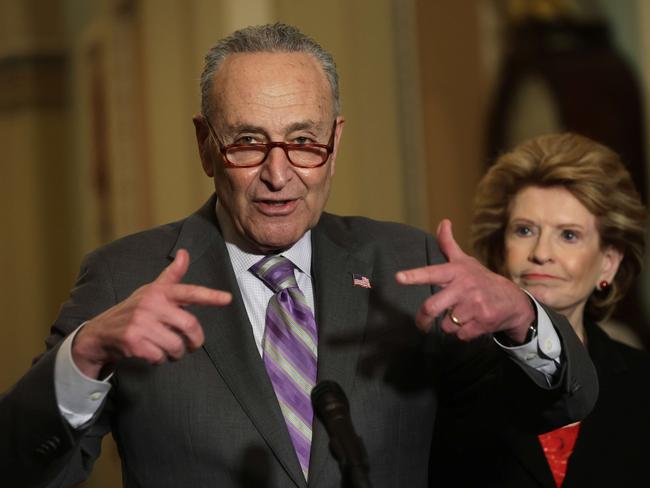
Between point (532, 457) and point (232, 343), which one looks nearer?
point (232, 343)

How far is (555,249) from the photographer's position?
2918 mm

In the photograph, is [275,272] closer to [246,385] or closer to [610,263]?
[246,385]

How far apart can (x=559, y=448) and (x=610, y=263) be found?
0.59 meters

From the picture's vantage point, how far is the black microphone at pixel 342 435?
58.9 inches

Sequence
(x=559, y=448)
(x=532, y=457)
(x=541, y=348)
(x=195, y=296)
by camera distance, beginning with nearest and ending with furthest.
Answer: (x=195, y=296)
(x=541, y=348)
(x=532, y=457)
(x=559, y=448)

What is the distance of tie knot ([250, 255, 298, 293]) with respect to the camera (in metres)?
2.19

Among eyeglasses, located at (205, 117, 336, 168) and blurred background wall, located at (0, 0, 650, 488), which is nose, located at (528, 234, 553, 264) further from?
blurred background wall, located at (0, 0, 650, 488)

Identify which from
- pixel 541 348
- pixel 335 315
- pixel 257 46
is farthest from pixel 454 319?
pixel 257 46

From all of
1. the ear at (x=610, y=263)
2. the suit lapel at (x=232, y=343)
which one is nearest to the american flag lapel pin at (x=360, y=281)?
the suit lapel at (x=232, y=343)

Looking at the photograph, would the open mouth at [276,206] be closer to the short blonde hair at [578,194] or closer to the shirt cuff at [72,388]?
the shirt cuff at [72,388]

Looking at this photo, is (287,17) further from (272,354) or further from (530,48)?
(272,354)

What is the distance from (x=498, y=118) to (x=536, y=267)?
2326 millimetres

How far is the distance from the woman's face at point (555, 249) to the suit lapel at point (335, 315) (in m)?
0.80

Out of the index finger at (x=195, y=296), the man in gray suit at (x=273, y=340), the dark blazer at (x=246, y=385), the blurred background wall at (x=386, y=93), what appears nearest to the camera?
the index finger at (x=195, y=296)
